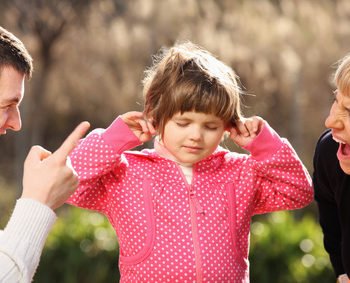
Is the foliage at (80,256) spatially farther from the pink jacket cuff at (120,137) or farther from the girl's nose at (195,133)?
the girl's nose at (195,133)

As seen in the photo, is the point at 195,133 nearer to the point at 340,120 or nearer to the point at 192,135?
the point at 192,135

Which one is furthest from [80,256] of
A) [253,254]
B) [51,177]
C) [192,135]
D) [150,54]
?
[150,54]

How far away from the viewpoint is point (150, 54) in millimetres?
9578

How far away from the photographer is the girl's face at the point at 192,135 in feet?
9.90

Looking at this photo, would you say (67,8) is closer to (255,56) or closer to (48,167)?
(255,56)

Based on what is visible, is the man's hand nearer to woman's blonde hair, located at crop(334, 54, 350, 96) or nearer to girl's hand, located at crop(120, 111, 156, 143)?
girl's hand, located at crop(120, 111, 156, 143)

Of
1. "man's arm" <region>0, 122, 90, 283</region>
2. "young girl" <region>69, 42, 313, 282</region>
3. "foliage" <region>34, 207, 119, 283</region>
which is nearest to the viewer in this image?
"man's arm" <region>0, 122, 90, 283</region>

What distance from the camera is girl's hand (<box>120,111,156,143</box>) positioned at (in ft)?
10.4

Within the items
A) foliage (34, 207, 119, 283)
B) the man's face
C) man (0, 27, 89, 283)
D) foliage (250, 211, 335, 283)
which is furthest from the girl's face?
foliage (34, 207, 119, 283)

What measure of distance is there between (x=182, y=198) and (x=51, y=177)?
866mm

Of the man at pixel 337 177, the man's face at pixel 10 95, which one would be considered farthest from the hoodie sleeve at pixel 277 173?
the man's face at pixel 10 95

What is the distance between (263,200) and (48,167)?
1151mm

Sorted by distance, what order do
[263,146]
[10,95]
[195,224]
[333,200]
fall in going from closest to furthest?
[10,95] → [195,224] → [263,146] → [333,200]

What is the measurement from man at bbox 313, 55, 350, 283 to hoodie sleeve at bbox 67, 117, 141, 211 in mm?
713
